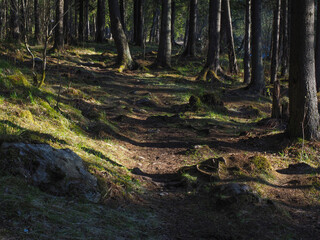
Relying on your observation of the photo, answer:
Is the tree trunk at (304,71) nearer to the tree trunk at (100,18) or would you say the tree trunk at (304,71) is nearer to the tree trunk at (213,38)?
the tree trunk at (213,38)

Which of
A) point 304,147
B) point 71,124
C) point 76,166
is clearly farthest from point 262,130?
point 76,166

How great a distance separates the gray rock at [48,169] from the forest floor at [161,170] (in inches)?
6.5

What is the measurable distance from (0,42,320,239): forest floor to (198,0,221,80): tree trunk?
4.78 meters

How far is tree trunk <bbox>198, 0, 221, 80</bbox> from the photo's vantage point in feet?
51.1

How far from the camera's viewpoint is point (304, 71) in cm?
703

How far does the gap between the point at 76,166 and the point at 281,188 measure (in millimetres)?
3458

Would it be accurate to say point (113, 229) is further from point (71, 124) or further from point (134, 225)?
point (71, 124)

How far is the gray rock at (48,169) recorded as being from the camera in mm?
3602

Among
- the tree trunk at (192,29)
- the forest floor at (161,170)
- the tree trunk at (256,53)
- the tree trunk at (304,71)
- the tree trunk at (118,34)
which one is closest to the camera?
the forest floor at (161,170)

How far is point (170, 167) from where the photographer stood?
6.36 meters

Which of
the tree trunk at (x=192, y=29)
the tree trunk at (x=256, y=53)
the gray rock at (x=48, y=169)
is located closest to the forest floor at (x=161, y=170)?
the gray rock at (x=48, y=169)

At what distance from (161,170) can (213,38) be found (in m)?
11.3

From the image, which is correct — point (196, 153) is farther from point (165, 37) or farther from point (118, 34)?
point (165, 37)

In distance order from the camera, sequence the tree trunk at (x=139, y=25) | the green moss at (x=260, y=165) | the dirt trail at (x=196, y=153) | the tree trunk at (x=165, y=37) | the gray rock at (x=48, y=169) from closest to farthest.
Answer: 1. the gray rock at (x=48, y=169)
2. the dirt trail at (x=196, y=153)
3. the green moss at (x=260, y=165)
4. the tree trunk at (x=165, y=37)
5. the tree trunk at (x=139, y=25)
